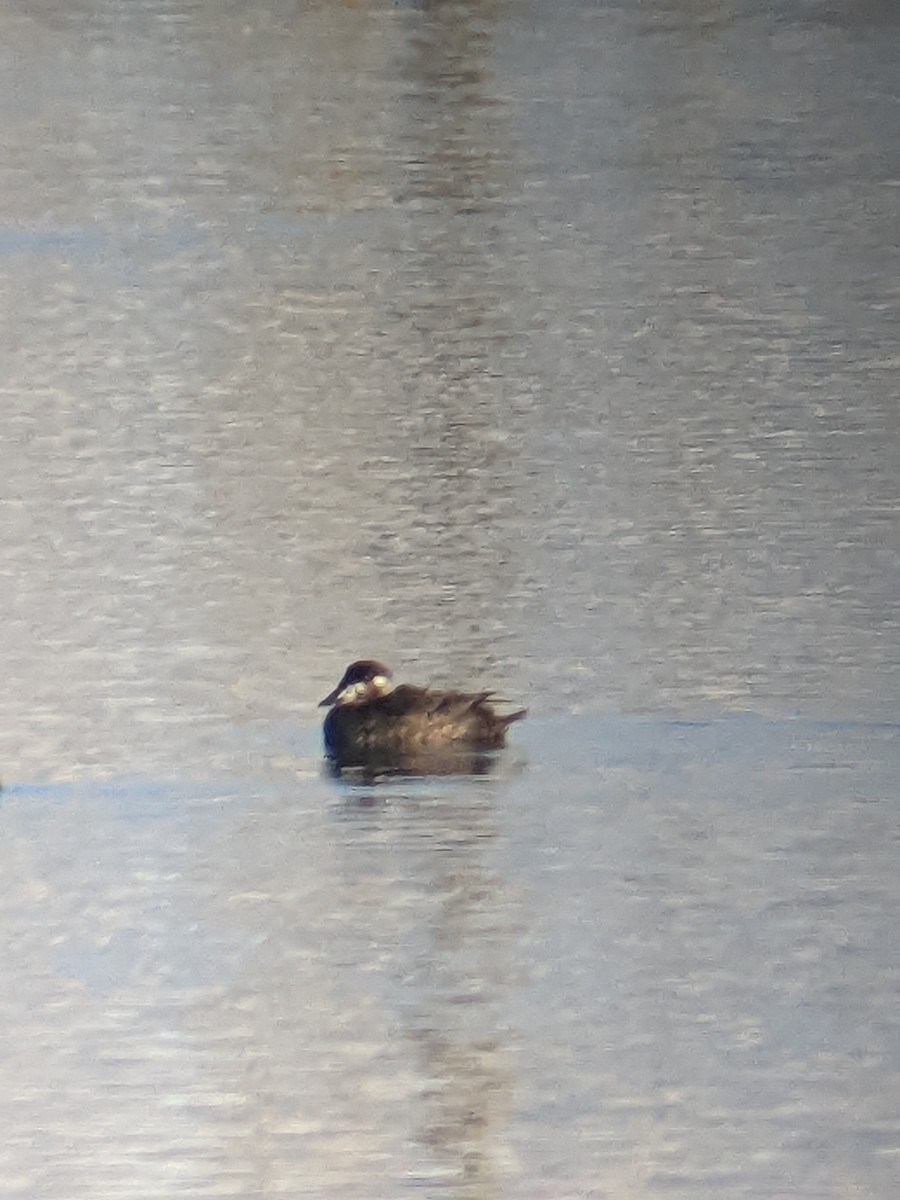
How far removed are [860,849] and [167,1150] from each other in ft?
1.75

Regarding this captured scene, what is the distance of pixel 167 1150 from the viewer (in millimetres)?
1009

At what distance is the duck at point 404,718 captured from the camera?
1110 millimetres

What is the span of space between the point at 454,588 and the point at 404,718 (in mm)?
115

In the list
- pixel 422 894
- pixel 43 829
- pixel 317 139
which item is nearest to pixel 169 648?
pixel 43 829

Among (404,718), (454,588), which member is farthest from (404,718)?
(454,588)

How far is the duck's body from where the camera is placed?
1109mm

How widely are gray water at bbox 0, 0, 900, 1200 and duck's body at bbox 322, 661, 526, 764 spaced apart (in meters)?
0.02

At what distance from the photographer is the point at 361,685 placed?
44.1 inches

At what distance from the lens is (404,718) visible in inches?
44.1

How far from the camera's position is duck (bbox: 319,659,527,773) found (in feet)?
3.64

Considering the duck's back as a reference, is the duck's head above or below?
above

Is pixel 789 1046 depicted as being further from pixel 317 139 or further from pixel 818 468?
pixel 317 139

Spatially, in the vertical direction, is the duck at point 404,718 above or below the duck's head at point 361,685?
below

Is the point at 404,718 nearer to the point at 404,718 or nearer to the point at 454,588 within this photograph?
the point at 404,718
